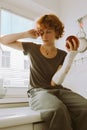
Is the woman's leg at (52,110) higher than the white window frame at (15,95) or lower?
higher

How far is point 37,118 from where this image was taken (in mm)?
977

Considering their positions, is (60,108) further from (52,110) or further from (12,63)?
(12,63)

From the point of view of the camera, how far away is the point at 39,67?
1230 mm

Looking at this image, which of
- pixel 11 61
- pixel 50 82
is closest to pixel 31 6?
pixel 11 61

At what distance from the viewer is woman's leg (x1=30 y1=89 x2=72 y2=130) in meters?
0.92

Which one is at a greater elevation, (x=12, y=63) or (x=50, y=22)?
(x=50, y=22)

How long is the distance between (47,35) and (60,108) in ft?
1.62

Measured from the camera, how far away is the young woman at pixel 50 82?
0.97 m

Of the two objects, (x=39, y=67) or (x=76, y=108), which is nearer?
(x=76, y=108)

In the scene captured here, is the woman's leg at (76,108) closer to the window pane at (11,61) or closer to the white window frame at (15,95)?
the white window frame at (15,95)

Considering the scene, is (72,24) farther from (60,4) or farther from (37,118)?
(37,118)

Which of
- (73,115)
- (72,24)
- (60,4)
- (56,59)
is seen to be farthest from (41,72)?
(60,4)

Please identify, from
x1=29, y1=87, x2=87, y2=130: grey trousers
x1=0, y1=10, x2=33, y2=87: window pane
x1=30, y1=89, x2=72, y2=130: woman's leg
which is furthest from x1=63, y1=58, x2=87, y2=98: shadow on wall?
x1=30, y1=89, x2=72, y2=130: woman's leg

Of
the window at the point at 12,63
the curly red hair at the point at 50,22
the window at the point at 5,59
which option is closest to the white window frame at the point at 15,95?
the window at the point at 12,63
